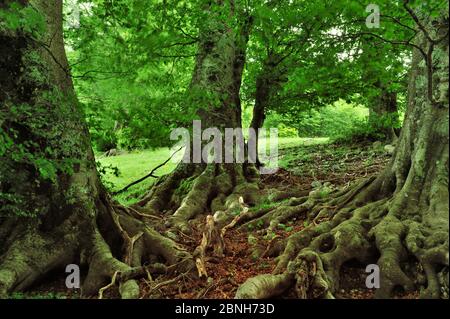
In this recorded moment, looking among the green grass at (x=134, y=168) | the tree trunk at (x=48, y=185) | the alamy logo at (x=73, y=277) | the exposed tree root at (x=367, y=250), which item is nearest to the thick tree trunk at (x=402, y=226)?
the exposed tree root at (x=367, y=250)

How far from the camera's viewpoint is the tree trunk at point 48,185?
5.06 m

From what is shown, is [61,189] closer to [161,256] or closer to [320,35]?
[161,256]

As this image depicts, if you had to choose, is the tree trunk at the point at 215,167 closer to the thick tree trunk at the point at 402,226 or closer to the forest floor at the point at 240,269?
the forest floor at the point at 240,269

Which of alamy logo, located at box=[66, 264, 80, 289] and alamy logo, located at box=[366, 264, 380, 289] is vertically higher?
alamy logo, located at box=[366, 264, 380, 289]

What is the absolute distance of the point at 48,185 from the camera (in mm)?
5465

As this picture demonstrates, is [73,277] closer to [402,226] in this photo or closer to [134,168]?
[402,226]

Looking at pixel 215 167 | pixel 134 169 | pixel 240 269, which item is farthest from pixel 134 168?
pixel 240 269

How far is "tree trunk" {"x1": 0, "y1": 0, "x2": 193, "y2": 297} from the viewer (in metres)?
5.06

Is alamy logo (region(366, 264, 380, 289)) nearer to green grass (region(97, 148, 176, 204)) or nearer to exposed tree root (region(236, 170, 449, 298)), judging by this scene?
exposed tree root (region(236, 170, 449, 298))

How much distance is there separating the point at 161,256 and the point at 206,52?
6112 mm

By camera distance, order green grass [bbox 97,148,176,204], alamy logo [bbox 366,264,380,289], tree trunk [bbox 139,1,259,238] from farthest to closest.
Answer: green grass [bbox 97,148,176,204] < tree trunk [bbox 139,1,259,238] < alamy logo [bbox 366,264,380,289]

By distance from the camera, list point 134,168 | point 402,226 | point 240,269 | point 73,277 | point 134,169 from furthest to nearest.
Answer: point 134,168 → point 134,169 → point 240,269 → point 73,277 → point 402,226

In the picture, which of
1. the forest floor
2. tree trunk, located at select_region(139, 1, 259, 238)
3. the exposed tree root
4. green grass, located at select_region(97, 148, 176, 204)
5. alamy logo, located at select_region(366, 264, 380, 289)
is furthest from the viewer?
green grass, located at select_region(97, 148, 176, 204)

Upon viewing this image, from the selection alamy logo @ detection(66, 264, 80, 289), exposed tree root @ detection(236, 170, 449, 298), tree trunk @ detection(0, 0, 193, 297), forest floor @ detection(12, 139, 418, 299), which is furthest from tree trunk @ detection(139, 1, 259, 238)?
exposed tree root @ detection(236, 170, 449, 298)
